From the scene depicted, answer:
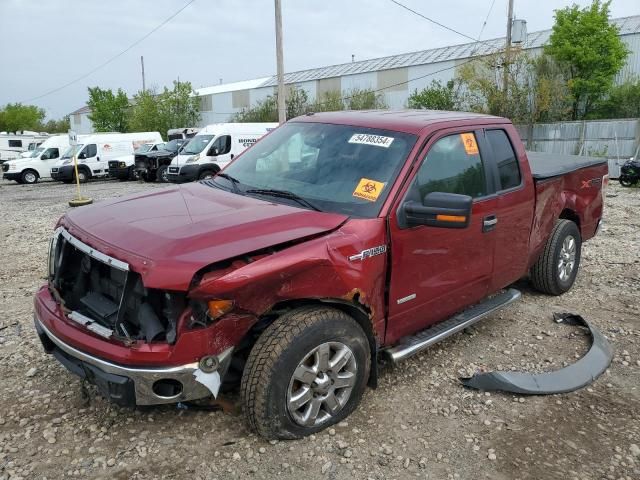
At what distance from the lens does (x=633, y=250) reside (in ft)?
24.1

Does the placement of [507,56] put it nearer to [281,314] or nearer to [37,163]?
[37,163]

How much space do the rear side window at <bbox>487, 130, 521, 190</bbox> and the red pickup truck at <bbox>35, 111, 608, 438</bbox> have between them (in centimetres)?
2

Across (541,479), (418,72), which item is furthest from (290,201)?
(418,72)

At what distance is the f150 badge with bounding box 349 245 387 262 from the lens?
2.96m

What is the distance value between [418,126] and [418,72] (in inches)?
1497

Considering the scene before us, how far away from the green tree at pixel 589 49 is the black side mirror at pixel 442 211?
28068 millimetres

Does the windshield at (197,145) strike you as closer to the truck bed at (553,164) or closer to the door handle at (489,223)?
the truck bed at (553,164)

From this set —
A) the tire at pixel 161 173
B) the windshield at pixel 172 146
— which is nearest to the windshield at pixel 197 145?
the tire at pixel 161 173

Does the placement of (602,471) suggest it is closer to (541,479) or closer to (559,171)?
(541,479)

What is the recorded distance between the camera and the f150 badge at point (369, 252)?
2.96 metres

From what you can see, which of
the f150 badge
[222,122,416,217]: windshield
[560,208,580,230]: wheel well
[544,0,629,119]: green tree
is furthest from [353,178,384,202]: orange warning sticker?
[544,0,629,119]: green tree

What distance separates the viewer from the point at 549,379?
145 inches

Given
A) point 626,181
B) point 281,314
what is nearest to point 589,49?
point 626,181

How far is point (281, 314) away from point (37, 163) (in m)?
25.2
